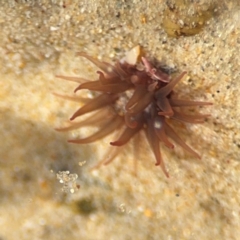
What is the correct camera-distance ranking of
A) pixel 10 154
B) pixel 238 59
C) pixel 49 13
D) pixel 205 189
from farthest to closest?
1. pixel 49 13
2. pixel 238 59
3. pixel 205 189
4. pixel 10 154

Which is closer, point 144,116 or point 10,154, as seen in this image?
point 10,154

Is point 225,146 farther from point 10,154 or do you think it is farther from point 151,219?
point 10,154

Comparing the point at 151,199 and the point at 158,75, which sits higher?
the point at 158,75

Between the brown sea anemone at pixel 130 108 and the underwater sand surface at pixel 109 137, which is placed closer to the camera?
the underwater sand surface at pixel 109 137

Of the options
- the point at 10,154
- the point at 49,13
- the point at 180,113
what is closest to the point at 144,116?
the point at 180,113

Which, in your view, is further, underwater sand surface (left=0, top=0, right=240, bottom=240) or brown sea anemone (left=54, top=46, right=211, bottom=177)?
brown sea anemone (left=54, top=46, right=211, bottom=177)

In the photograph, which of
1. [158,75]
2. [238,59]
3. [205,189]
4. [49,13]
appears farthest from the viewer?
[49,13]

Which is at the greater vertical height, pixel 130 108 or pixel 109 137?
pixel 130 108

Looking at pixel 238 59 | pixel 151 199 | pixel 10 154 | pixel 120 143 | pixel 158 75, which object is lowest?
pixel 10 154
